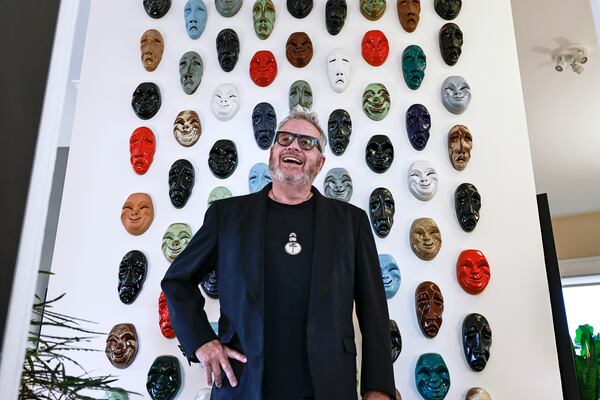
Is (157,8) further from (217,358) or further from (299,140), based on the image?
(217,358)

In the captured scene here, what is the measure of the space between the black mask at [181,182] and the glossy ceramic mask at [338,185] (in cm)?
57

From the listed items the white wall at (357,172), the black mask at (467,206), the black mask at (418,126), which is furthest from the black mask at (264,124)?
the black mask at (467,206)

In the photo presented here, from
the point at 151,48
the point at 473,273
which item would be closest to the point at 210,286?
the point at 473,273

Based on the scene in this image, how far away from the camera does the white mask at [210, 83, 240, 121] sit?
2.39m

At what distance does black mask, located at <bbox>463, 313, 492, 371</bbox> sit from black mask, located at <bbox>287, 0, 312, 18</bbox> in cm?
154

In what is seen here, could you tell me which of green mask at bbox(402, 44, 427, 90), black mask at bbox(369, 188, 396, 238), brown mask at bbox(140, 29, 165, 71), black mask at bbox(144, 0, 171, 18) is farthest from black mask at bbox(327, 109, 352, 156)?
black mask at bbox(144, 0, 171, 18)

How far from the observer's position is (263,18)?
2518 mm

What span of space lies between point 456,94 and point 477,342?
1.06m

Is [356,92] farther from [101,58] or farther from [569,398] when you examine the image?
[569,398]

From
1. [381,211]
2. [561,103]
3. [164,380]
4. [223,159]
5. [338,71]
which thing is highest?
[561,103]

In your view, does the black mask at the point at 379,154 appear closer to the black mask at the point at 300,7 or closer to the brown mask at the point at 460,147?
the brown mask at the point at 460,147

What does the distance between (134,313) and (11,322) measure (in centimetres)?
182

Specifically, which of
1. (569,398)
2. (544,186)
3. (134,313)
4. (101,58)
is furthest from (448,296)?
(544,186)

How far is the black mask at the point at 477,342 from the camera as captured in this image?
6.84 ft
